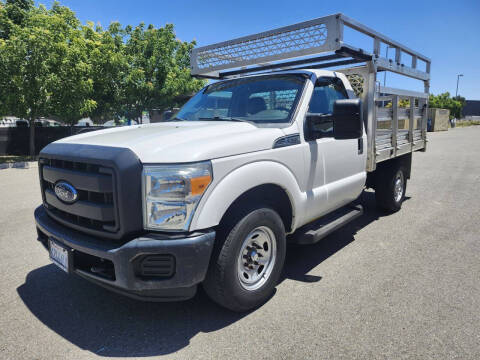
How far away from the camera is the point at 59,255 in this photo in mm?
2654

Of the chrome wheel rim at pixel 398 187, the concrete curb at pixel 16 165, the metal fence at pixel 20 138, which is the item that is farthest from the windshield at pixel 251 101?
the metal fence at pixel 20 138

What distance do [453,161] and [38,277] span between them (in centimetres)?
1353

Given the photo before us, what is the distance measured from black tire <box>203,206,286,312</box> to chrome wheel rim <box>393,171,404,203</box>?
373 centimetres

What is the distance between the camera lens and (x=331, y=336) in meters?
2.50

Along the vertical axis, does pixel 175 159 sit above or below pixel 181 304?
above

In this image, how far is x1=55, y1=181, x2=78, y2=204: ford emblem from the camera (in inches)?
100.0

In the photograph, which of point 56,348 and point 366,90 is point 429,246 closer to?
point 366,90

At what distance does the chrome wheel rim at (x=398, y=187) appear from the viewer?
574 cm

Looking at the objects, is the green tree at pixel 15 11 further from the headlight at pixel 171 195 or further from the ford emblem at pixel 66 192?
the headlight at pixel 171 195

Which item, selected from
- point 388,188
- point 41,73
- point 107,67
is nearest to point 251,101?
point 388,188

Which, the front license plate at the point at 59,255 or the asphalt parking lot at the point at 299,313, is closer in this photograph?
the asphalt parking lot at the point at 299,313

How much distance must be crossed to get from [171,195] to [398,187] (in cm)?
494

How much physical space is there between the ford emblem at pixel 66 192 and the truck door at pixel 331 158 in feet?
6.78

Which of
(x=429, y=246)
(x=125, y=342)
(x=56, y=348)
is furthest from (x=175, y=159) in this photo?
(x=429, y=246)
